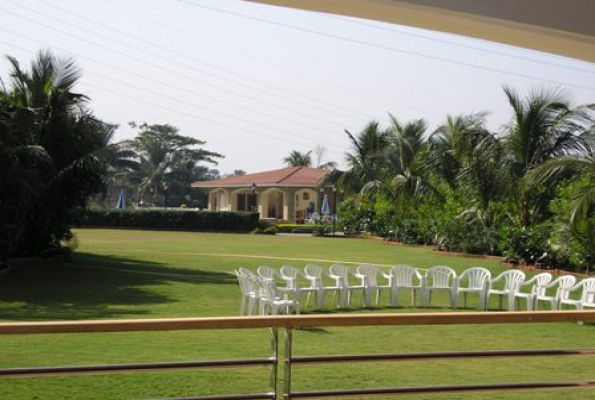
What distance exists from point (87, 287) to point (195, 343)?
283 inches

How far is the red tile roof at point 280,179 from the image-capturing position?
4878 cm

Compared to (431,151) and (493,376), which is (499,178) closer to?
(431,151)

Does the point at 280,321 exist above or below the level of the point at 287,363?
above

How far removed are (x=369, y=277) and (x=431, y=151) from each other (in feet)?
57.5

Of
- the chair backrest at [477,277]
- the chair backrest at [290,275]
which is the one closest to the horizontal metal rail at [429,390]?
the chair backrest at [290,275]

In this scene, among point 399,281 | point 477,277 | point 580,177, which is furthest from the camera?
point 580,177

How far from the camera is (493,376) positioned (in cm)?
680

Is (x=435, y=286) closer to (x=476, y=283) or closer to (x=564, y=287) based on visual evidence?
(x=476, y=283)

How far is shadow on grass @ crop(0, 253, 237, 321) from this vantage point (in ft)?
38.0

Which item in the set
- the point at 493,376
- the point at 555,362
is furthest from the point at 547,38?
the point at 555,362

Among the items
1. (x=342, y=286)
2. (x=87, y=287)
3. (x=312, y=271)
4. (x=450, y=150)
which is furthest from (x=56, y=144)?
(x=450, y=150)

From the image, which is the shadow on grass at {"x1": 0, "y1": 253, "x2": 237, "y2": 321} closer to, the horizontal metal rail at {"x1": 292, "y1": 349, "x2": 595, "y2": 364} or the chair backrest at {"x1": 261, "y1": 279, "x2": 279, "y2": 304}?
the chair backrest at {"x1": 261, "y1": 279, "x2": 279, "y2": 304}

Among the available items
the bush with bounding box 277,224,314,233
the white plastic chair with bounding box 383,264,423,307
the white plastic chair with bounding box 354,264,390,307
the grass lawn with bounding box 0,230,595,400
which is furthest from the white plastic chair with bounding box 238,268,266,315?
the bush with bounding box 277,224,314,233

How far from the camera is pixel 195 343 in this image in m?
8.43
